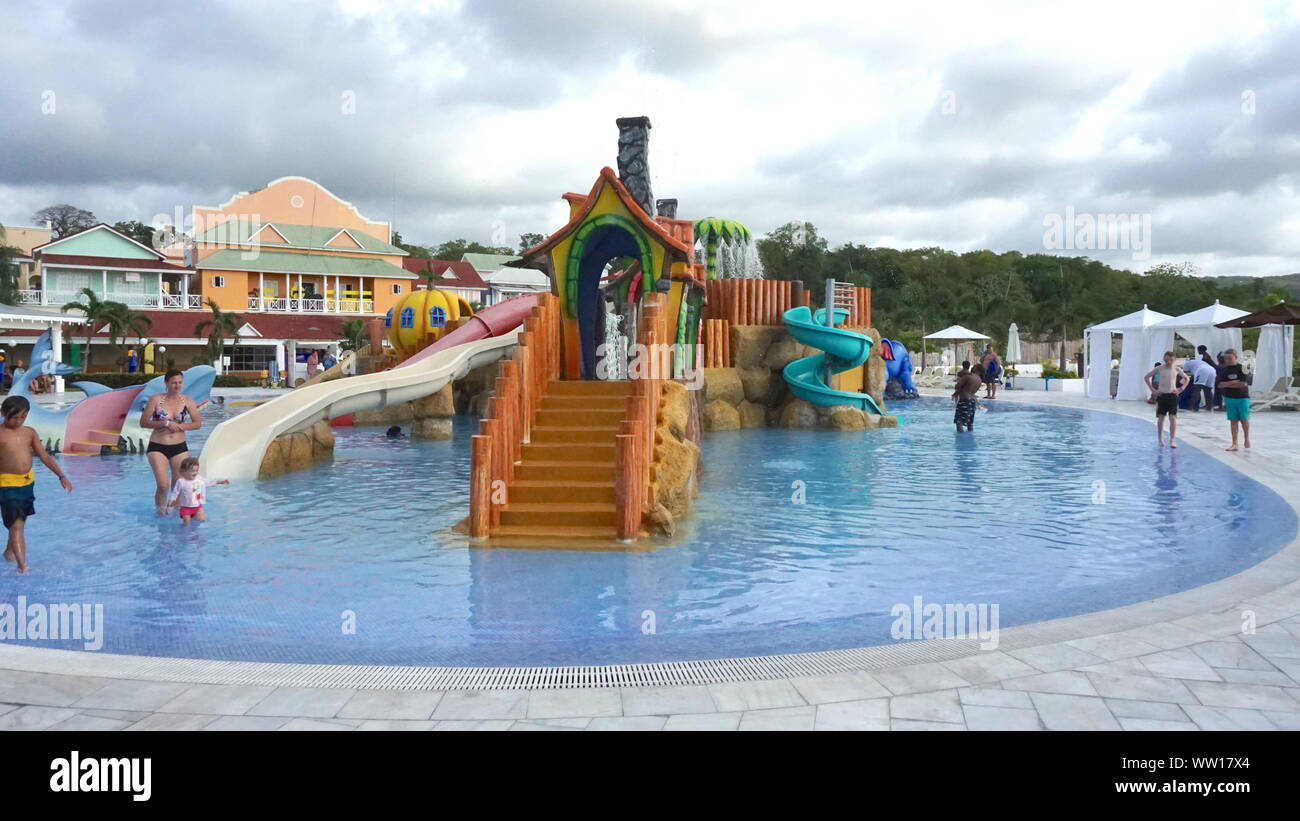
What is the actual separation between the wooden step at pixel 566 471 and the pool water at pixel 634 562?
0.93 m

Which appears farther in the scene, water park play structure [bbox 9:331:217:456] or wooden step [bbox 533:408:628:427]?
water park play structure [bbox 9:331:217:456]

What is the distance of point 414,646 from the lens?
5039 millimetres

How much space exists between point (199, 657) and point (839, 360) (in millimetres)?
15998

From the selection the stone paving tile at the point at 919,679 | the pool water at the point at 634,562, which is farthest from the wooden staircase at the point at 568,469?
the stone paving tile at the point at 919,679

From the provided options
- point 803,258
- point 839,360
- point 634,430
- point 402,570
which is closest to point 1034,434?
point 839,360

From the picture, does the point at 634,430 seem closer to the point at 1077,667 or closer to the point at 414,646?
the point at 414,646

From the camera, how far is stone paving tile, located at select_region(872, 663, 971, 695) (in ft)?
12.7

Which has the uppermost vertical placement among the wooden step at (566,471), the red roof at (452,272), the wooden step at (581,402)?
the red roof at (452,272)

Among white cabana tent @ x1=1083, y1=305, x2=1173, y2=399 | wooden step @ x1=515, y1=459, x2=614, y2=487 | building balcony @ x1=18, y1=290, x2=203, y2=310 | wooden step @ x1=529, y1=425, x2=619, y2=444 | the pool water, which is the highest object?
building balcony @ x1=18, y1=290, x2=203, y2=310

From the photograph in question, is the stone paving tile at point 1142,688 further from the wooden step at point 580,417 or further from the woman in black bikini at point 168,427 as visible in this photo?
the woman in black bikini at point 168,427

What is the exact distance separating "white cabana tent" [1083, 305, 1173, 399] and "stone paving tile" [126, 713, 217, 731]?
2485 centimetres

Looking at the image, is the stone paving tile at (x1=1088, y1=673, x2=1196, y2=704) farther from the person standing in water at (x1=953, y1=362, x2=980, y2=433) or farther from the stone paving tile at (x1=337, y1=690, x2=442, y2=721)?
the person standing in water at (x1=953, y1=362, x2=980, y2=433)

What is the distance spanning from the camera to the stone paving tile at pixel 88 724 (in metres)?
3.47

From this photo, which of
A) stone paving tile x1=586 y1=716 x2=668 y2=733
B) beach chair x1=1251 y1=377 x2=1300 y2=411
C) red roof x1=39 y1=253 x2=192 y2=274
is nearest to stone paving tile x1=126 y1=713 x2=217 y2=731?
stone paving tile x1=586 y1=716 x2=668 y2=733
